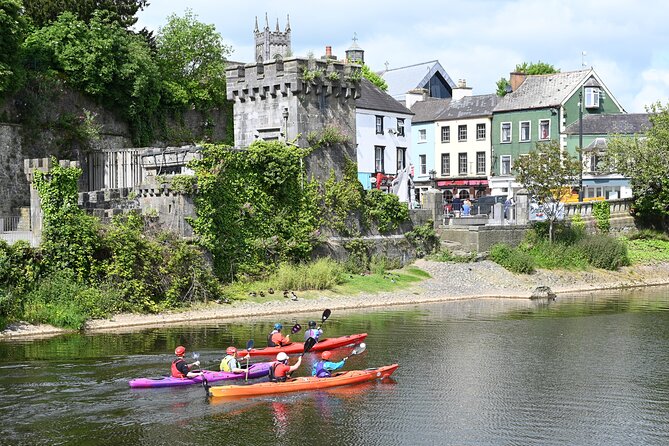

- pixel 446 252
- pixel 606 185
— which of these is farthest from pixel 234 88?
pixel 606 185

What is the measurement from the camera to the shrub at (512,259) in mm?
45469

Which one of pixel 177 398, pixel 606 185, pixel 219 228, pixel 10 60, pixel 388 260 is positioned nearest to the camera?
pixel 177 398

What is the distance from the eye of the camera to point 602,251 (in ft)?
157

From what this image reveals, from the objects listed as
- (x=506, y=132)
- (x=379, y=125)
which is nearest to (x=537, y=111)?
(x=506, y=132)

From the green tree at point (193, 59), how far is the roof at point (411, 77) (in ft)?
82.3

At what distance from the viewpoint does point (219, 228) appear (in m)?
38.2

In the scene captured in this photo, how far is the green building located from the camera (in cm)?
6588

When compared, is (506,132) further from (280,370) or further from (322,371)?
(280,370)

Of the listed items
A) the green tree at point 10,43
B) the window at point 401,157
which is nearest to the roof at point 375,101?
the window at point 401,157

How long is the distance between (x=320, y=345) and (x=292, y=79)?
1688cm

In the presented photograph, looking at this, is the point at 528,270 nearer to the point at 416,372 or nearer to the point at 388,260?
the point at 388,260

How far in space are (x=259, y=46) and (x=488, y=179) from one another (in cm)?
3325

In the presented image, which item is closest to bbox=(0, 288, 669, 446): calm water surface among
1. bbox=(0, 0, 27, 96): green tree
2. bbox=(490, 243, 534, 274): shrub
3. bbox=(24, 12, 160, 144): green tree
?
bbox=(490, 243, 534, 274): shrub

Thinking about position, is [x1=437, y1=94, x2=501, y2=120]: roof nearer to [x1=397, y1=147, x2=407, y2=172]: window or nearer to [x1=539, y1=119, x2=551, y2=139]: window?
[x1=539, y1=119, x2=551, y2=139]: window
